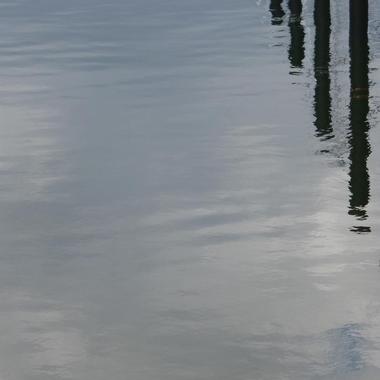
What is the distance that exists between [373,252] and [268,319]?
1906mm

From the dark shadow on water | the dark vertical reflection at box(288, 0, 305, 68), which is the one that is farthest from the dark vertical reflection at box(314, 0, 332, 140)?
the dark vertical reflection at box(288, 0, 305, 68)

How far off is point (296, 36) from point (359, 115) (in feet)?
24.1

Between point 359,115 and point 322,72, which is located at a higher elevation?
point 359,115

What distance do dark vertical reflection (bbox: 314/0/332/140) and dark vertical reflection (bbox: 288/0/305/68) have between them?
10.6 inches

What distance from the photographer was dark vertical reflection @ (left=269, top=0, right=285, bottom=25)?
30466mm

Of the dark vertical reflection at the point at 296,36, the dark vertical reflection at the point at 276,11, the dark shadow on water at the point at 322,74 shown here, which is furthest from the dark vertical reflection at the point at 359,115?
the dark vertical reflection at the point at 276,11

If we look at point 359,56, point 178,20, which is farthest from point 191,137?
point 178,20

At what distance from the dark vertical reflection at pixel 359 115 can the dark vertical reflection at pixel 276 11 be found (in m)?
7.09

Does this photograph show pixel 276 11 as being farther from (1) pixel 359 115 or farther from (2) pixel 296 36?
(1) pixel 359 115

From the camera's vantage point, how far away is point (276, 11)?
3167 cm

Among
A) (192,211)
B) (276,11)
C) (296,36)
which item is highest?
(192,211)

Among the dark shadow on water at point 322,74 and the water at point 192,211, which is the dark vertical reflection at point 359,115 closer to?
the water at point 192,211

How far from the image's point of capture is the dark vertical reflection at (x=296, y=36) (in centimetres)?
2472

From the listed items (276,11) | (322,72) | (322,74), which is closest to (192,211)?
(322,74)
